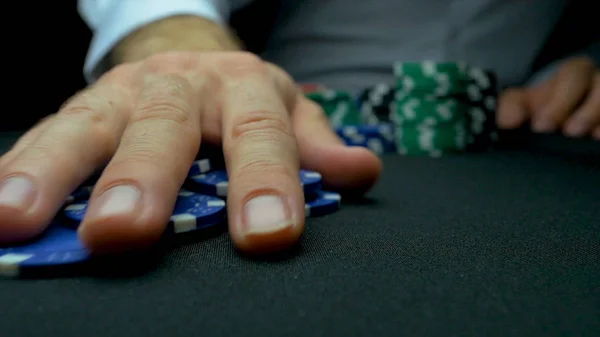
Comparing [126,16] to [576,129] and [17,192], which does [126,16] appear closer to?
[17,192]

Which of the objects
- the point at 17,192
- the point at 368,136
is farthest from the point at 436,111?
the point at 17,192

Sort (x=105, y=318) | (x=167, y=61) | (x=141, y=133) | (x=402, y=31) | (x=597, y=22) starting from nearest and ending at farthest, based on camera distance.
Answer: (x=105, y=318) < (x=141, y=133) < (x=167, y=61) < (x=402, y=31) < (x=597, y=22)

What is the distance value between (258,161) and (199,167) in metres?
0.15

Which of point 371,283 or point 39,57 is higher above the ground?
point 39,57

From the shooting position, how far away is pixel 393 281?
1.96 feet

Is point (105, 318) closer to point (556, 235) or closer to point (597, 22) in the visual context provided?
point (556, 235)

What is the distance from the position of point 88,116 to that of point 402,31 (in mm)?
1608

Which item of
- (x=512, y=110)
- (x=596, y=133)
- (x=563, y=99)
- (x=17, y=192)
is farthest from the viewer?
(x=512, y=110)

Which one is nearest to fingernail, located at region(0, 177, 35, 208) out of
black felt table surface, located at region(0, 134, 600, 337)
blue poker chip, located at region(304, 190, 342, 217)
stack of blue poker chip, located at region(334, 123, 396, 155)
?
black felt table surface, located at region(0, 134, 600, 337)

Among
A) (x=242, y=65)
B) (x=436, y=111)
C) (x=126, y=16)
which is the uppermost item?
(x=126, y=16)

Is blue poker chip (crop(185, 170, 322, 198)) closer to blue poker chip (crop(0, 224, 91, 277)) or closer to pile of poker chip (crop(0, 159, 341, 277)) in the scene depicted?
pile of poker chip (crop(0, 159, 341, 277))

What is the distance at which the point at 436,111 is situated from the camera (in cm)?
184

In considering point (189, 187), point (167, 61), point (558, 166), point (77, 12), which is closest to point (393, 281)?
point (189, 187)

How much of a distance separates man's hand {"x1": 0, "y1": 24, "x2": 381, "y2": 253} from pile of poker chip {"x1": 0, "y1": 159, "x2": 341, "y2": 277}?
0.08 ft
